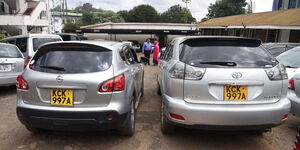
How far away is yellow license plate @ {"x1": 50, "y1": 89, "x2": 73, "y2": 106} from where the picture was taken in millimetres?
2768

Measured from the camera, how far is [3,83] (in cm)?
531

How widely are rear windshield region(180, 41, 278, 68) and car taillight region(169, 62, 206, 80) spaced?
0.08 meters

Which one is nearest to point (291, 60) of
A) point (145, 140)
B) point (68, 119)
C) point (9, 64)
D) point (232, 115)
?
point (232, 115)

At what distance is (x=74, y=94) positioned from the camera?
277 cm

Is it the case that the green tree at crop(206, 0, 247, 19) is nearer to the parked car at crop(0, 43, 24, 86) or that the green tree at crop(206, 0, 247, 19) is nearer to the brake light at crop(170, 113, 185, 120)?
the parked car at crop(0, 43, 24, 86)

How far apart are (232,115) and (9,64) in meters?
5.35

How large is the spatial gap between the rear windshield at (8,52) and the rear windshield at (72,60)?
3.09 m

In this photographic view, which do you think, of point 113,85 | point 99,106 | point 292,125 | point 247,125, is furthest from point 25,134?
point 292,125

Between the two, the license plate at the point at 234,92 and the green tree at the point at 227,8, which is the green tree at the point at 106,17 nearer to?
the green tree at the point at 227,8

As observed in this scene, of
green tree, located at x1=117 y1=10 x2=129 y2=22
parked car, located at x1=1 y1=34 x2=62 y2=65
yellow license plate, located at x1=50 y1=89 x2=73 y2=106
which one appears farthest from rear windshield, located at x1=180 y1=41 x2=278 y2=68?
green tree, located at x1=117 y1=10 x2=129 y2=22

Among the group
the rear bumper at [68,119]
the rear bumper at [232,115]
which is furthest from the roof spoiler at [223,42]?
the rear bumper at [68,119]

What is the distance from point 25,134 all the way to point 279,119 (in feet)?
12.4

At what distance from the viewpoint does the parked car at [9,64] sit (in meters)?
5.28

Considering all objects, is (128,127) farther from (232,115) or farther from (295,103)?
(295,103)
